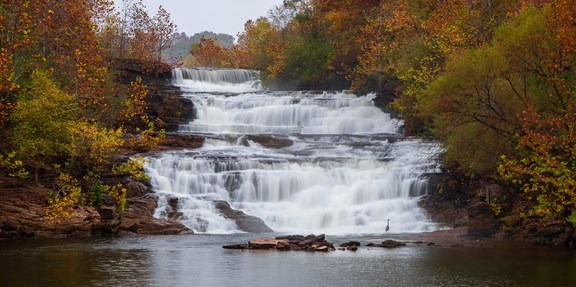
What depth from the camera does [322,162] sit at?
146ft

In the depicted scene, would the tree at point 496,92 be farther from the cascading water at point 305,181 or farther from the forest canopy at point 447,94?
the cascading water at point 305,181

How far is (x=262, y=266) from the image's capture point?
25.5 m

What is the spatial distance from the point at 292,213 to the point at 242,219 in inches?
116

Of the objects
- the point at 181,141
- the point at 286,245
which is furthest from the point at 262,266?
the point at 181,141

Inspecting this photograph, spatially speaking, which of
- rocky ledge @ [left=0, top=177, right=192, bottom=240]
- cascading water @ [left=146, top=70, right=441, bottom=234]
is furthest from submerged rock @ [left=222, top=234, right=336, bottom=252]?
rocky ledge @ [left=0, top=177, right=192, bottom=240]

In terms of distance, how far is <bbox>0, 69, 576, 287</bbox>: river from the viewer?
925 inches

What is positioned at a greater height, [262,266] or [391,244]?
[391,244]

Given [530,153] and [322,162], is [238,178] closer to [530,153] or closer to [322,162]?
[322,162]

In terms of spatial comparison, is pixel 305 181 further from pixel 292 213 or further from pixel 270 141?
pixel 270 141

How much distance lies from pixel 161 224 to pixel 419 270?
53.6ft

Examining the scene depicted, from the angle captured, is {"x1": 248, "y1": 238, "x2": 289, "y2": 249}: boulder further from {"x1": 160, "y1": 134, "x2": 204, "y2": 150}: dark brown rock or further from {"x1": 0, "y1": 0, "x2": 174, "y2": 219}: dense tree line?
{"x1": 160, "y1": 134, "x2": 204, "y2": 150}: dark brown rock

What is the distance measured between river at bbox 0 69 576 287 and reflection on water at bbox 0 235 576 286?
0.15ft

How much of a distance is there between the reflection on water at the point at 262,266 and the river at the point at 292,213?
1.8 inches

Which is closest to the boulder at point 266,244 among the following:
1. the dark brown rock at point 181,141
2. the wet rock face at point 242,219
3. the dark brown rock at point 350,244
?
the dark brown rock at point 350,244
